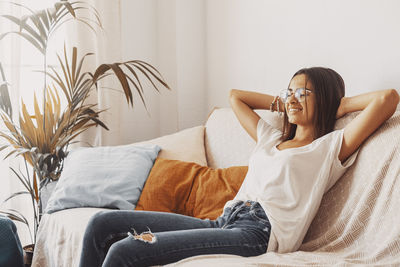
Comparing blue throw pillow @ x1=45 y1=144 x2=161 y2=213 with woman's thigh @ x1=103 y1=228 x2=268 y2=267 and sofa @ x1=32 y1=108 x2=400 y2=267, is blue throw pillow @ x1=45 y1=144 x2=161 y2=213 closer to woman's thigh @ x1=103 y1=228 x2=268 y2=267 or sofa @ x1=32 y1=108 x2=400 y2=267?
sofa @ x1=32 y1=108 x2=400 y2=267

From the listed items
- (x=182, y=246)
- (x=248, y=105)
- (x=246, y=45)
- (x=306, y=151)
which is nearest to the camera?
A: (x=182, y=246)

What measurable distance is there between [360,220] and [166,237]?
0.63 m

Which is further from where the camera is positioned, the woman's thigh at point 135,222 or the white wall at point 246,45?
the white wall at point 246,45

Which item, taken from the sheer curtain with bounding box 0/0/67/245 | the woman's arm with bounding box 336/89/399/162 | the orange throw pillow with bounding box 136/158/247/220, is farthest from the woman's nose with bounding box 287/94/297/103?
the sheer curtain with bounding box 0/0/67/245

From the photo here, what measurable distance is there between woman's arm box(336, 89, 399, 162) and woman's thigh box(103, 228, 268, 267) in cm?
44

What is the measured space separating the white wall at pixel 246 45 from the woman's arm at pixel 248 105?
305 millimetres

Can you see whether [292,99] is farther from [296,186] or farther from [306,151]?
[296,186]

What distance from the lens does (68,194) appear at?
1928mm

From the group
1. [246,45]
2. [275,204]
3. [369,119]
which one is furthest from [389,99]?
[246,45]

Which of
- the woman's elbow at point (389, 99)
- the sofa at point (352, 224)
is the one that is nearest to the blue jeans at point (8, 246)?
the sofa at point (352, 224)

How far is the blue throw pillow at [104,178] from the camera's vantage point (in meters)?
1.91

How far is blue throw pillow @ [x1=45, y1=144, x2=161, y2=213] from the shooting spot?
1905 millimetres

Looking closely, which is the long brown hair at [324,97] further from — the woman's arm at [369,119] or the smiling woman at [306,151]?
the woman's arm at [369,119]

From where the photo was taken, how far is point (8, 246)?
1.60 metres
